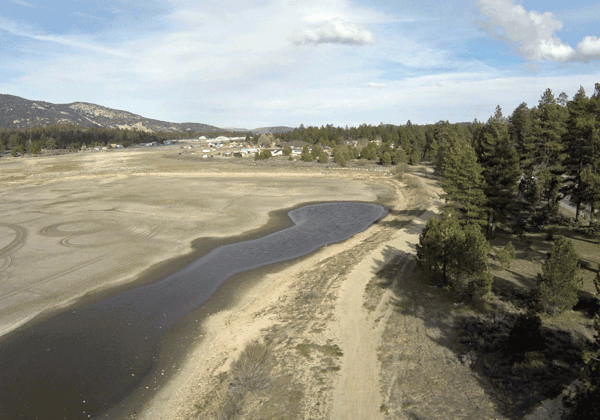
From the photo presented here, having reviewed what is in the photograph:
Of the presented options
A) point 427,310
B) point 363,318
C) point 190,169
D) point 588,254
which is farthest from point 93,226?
point 190,169

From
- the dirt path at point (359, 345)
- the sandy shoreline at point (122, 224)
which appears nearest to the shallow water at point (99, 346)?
the sandy shoreline at point (122, 224)

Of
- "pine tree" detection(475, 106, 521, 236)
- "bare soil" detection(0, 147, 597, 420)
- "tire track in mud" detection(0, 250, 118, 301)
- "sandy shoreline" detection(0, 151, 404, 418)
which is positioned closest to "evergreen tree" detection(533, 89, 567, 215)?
"pine tree" detection(475, 106, 521, 236)

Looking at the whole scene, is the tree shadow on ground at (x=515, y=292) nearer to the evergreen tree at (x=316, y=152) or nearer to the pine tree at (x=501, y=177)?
the pine tree at (x=501, y=177)

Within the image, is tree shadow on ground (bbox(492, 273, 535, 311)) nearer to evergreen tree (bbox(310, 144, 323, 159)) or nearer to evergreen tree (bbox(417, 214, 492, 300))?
evergreen tree (bbox(417, 214, 492, 300))

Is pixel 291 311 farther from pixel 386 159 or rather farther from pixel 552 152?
pixel 386 159

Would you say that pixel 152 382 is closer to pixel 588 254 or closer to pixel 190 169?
pixel 588 254

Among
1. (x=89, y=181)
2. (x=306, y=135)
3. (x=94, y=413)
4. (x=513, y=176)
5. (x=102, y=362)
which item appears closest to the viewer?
(x=94, y=413)
